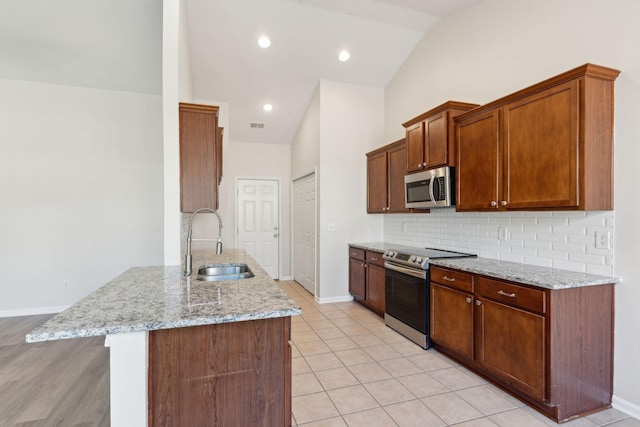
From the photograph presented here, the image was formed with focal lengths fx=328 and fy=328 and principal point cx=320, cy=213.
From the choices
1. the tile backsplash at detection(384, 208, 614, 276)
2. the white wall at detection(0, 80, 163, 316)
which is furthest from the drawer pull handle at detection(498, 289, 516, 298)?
the white wall at detection(0, 80, 163, 316)

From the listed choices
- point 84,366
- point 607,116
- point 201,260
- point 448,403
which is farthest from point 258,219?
point 607,116

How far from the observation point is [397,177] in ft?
14.1

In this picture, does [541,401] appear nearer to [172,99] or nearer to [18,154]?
[172,99]

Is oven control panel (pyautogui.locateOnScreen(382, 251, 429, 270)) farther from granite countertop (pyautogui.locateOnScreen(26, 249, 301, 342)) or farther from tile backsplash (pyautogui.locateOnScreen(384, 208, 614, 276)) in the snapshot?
granite countertop (pyautogui.locateOnScreen(26, 249, 301, 342))

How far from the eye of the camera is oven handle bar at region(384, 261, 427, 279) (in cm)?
323

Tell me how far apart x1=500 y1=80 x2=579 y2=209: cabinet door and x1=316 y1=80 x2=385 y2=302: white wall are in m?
2.56

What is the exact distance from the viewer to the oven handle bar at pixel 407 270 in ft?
10.6

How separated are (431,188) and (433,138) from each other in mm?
521

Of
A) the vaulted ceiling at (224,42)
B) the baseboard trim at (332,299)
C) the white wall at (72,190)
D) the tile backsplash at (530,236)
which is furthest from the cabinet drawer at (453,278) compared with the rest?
the white wall at (72,190)

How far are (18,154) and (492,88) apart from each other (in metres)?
5.79

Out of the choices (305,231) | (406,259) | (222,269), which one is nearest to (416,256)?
(406,259)

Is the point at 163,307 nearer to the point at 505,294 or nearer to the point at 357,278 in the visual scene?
the point at 505,294

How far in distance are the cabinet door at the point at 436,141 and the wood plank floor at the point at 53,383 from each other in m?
3.45

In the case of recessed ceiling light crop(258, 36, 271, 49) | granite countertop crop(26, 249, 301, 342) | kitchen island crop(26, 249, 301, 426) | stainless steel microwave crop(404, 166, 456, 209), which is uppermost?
recessed ceiling light crop(258, 36, 271, 49)
